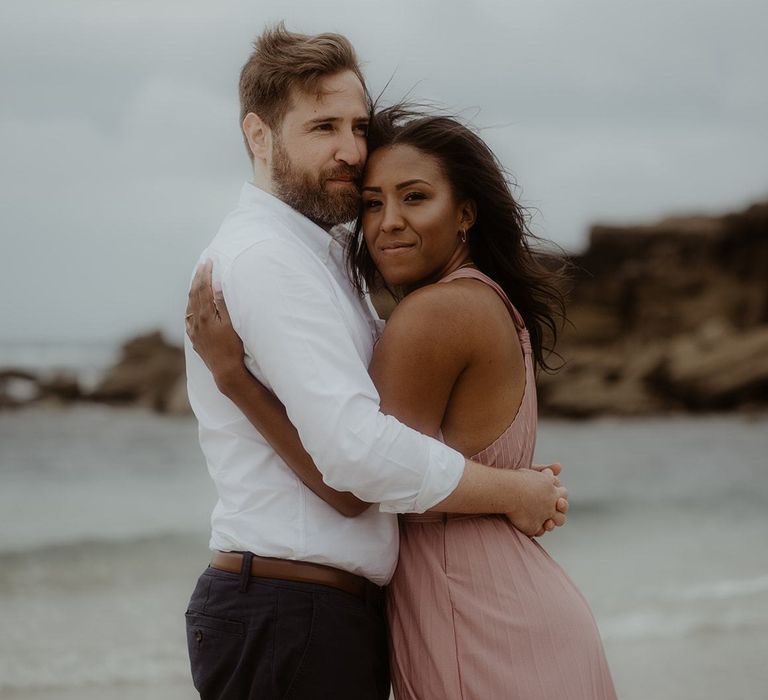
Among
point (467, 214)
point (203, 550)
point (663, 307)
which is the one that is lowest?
point (663, 307)

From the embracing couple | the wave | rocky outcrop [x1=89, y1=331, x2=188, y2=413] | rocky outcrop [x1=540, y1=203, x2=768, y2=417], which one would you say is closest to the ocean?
the wave

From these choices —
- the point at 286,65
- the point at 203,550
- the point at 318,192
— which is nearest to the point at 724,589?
the point at 203,550

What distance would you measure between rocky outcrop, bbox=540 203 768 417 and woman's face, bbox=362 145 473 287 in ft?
69.7

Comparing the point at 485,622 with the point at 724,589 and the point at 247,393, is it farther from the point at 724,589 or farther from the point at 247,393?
the point at 724,589

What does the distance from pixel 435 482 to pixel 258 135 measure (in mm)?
1052

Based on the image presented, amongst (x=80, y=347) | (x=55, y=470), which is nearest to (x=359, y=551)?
(x=55, y=470)

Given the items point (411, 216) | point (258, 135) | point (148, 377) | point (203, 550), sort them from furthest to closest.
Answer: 1. point (148, 377)
2. point (203, 550)
3. point (258, 135)
4. point (411, 216)

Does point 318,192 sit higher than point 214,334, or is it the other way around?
point 318,192

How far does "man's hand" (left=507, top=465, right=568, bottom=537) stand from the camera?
2564 millimetres

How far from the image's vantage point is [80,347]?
36.0 m

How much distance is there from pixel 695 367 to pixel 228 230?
22.5 m

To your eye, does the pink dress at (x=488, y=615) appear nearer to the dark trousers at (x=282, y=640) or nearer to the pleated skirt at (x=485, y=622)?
the pleated skirt at (x=485, y=622)

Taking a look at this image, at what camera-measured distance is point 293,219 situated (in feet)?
8.93

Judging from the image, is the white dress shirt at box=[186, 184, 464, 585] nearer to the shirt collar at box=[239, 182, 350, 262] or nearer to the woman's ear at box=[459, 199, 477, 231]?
the shirt collar at box=[239, 182, 350, 262]
